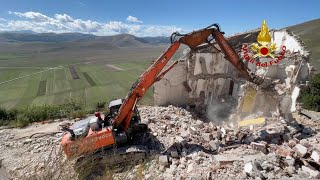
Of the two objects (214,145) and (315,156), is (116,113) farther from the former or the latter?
(315,156)

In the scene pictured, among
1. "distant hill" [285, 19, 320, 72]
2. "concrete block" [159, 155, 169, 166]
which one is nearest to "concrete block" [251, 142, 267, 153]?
"concrete block" [159, 155, 169, 166]

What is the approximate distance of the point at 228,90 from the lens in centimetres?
1612

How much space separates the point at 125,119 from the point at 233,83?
866cm

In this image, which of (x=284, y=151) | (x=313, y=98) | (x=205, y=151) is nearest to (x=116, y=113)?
(x=205, y=151)

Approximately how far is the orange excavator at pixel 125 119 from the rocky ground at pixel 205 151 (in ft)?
2.90

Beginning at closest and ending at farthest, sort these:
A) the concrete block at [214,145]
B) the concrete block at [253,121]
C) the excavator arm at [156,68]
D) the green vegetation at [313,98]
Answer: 1. the excavator arm at [156,68]
2. the concrete block at [214,145]
3. the concrete block at [253,121]
4. the green vegetation at [313,98]

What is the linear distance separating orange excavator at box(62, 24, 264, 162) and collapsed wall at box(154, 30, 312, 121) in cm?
251

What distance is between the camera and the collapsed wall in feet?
41.0

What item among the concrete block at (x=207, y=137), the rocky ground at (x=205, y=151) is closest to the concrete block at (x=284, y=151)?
the rocky ground at (x=205, y=151)

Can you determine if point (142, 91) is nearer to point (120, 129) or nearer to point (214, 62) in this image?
point (120, 129)

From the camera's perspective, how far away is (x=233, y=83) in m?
15.9

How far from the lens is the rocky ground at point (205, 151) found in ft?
24.6

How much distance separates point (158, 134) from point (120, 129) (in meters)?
1.96

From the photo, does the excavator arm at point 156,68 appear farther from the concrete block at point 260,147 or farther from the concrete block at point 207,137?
the concrete block at point 260,147
